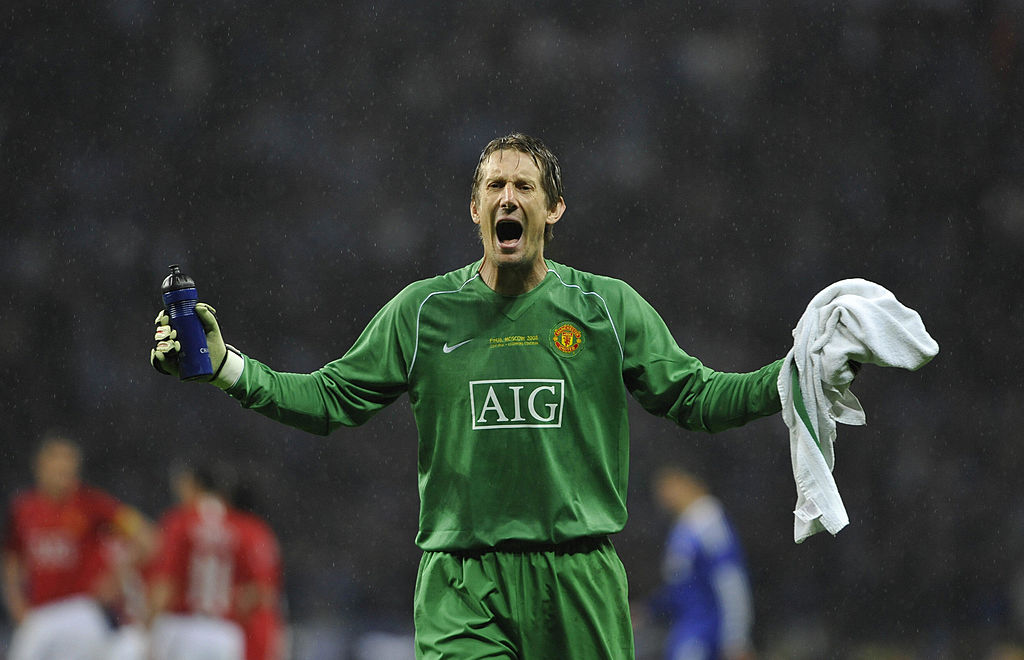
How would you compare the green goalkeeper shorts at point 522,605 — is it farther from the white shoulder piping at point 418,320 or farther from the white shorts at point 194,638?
the white shorts at point 194,638

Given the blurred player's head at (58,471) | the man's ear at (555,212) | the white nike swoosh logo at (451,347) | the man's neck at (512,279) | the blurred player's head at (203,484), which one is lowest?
the white nike swoosh logo at (451,347)

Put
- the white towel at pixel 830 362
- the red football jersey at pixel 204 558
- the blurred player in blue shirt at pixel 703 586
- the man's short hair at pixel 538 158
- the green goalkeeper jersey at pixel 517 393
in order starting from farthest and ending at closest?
1. the blurred player in blue shirt at pixel 703 586
2. the red football jersey at pixel 204 558
3. the man's short hair at pixel 538 158
4. the green goalkeeper jersey at pixel 517 393
5. the white towel at pixel 830 362

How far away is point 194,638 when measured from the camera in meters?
7.55

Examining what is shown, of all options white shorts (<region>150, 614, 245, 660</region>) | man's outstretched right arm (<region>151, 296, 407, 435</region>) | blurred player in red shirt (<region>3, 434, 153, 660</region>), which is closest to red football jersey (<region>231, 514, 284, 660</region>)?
white shorts (<region>150, 614, 245, 660</region>)

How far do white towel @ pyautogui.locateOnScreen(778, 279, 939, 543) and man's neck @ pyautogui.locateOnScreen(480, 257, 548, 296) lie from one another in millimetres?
698

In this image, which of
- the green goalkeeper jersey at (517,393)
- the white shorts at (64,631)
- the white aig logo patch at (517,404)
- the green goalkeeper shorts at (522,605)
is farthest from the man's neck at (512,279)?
the white shorts at (64,631)

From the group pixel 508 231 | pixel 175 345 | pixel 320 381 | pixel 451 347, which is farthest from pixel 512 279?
pixel 175 345

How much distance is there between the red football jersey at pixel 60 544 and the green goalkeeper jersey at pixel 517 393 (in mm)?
5410

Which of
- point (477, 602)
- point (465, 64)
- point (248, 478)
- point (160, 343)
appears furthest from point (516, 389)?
point (465, 64)

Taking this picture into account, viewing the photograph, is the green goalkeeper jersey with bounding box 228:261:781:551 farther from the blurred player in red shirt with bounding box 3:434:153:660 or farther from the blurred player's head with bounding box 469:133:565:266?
the blurred player in red shirt with bounding box 3:434:153:660

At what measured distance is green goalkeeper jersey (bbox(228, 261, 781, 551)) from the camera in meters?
3.07

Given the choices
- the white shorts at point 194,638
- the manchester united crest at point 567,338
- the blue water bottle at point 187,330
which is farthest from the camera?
the white shorts at point 194,638

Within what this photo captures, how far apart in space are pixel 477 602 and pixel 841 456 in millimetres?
8692

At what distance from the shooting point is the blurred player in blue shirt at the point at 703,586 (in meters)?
7.87
